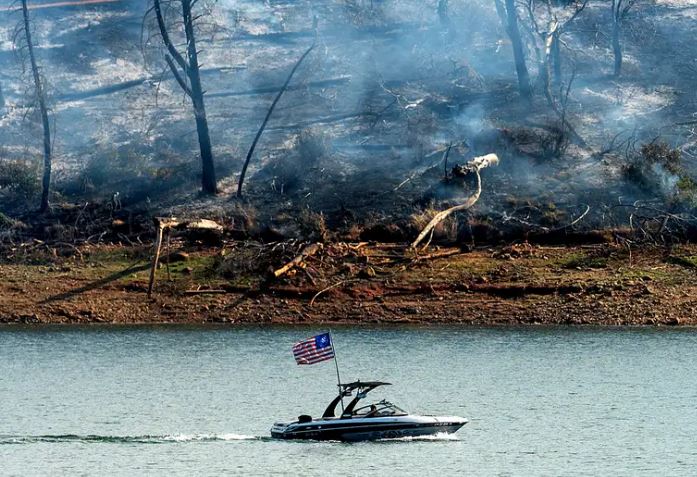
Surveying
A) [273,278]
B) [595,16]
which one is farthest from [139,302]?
[595,16]

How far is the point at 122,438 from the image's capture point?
31.9 metres

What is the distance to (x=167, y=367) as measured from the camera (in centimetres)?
4003

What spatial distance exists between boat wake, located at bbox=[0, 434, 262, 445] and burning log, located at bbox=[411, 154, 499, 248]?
59.4 feet

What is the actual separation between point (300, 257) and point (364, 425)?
1598cm

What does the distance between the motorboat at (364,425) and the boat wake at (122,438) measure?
0.87m

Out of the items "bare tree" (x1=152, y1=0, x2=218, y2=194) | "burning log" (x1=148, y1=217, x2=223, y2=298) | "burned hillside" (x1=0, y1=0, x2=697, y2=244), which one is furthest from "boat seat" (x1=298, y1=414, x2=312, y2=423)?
"bare tree" (x1=152, y1=0, x2=218, y2=194)

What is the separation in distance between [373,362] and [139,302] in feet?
34.4

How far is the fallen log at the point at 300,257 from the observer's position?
47281mm

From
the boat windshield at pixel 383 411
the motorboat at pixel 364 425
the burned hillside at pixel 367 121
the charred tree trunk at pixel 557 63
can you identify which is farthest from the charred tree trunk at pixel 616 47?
the motorboat at pixel 364 425

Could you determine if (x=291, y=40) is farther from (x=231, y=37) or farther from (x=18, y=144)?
(x=18, y=144)

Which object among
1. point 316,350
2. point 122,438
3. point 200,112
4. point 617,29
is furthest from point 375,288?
point 617,29

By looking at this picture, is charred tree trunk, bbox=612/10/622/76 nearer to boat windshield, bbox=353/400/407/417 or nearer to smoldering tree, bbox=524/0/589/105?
smoldering tree, bbox=524/0/589/105

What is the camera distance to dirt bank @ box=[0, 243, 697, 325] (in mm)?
45781

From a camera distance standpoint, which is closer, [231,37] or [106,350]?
[106,350]
